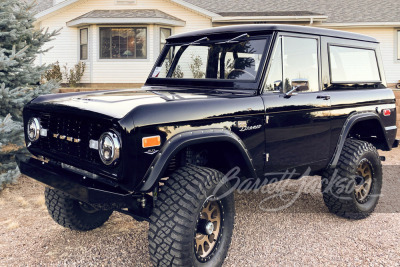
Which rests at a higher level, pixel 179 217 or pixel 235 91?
pixel 235 91

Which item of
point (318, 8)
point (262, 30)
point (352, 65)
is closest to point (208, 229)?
point (262, 30)

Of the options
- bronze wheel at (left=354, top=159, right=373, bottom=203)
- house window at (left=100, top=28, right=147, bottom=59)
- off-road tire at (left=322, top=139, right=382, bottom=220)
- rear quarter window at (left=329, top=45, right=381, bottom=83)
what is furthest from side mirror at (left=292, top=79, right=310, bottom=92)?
house window at (left=100, top=28, right=147, bottom=59)

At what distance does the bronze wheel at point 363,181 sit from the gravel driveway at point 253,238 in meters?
0.27

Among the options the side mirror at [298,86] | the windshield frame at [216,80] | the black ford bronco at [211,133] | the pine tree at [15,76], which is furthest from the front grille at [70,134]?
the pine tree at [15,76]

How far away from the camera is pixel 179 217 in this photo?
2.80m

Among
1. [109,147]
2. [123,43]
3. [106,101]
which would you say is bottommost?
[109,147]

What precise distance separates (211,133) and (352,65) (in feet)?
8.27

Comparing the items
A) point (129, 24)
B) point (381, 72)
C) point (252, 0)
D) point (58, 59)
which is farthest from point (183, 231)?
point (252, 0)

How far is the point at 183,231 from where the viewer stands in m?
2.78

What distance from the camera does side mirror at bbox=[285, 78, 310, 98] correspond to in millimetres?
3509

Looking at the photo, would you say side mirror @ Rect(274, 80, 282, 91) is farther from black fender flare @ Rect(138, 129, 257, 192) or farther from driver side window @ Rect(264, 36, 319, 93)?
black fender flare @ Rect(138, 129, 257, 192)

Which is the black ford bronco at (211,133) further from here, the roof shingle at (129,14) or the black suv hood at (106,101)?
the roof shingle at (129,14)

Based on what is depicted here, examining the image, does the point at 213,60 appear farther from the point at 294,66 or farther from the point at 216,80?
the point at 294,66

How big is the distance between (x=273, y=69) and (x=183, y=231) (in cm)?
172
